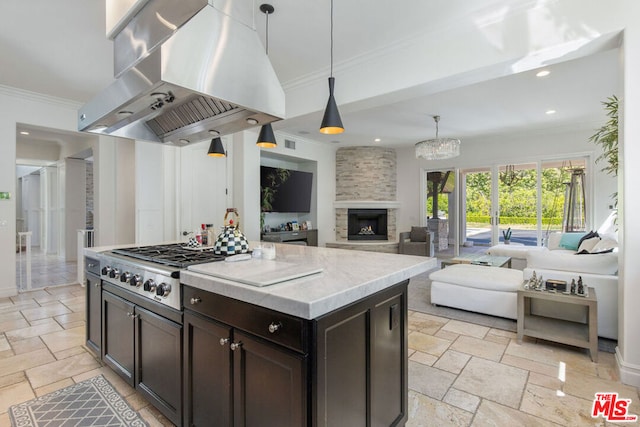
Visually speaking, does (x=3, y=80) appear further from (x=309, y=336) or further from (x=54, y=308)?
(x=309, y=336)

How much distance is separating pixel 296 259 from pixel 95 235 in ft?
16.7

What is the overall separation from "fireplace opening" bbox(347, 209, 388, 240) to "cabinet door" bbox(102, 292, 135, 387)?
6.05 metres

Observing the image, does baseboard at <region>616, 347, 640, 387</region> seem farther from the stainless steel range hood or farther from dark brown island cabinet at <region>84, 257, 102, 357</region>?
dark brown island cabinet at <region>84, 257, 102, 357</region>

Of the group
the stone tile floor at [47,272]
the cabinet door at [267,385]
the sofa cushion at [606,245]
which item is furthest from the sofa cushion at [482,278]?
the stone tile floor at [47,272]

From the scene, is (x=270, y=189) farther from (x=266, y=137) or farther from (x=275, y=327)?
(x=275, y=327)

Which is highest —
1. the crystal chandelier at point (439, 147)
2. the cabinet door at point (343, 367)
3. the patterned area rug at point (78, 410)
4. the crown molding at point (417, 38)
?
the crown molding at point (417, 38)

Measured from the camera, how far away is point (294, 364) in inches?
46.1

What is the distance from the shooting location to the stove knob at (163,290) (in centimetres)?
169

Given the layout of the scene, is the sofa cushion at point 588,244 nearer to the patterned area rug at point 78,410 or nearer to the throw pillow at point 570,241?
the throw pillow at point 570,241

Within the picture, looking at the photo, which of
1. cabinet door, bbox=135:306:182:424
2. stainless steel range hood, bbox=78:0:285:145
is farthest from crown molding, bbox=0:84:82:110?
cabinet door, bbox=135:306:182:424

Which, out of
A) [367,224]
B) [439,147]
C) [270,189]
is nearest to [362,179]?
[367,224]

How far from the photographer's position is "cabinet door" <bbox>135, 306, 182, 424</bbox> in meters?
1.69

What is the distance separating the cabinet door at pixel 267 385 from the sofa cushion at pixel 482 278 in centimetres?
308

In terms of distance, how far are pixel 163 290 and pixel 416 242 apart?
21.0 ft
